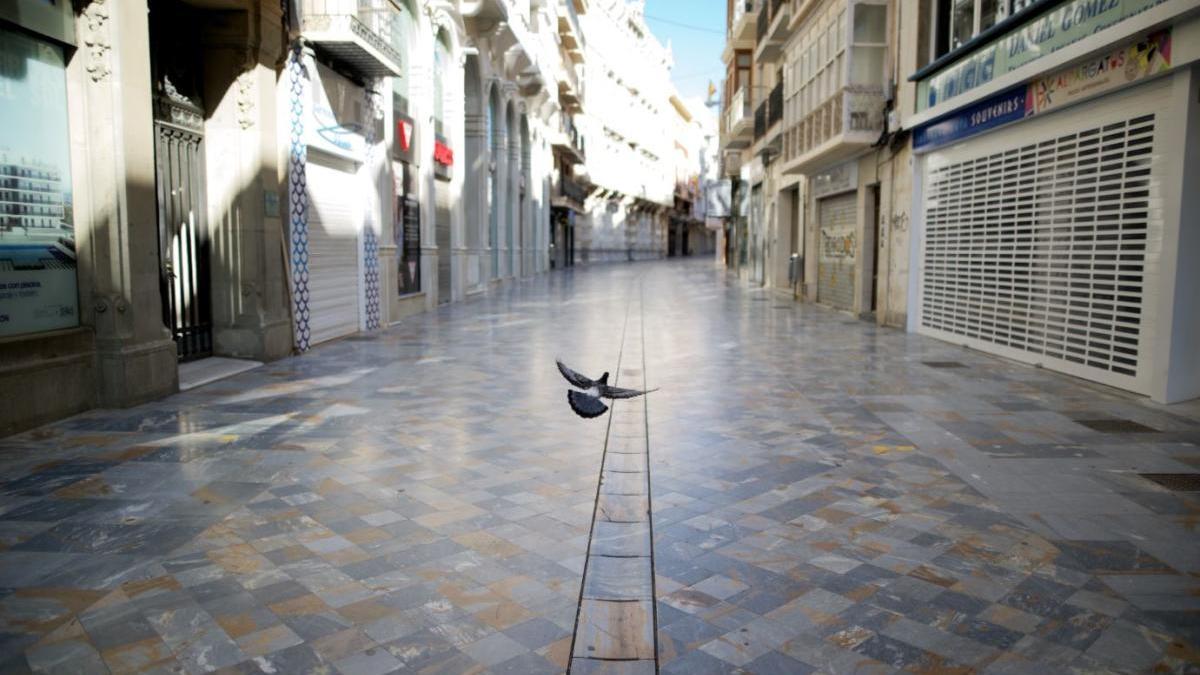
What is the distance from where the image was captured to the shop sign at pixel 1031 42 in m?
8.20

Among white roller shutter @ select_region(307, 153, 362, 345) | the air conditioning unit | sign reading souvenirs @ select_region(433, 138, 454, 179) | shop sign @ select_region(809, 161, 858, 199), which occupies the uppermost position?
the air conditioning unit

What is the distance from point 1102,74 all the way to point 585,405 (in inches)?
247

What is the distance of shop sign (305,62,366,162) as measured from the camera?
11.5 meters

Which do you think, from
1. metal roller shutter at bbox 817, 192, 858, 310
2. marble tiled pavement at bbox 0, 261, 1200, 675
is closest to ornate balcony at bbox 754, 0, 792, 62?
metal roller shutter at bbox 817, 192, 858, 310

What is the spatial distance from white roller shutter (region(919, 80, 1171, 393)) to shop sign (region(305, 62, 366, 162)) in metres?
9.09

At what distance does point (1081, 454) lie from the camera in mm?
5828

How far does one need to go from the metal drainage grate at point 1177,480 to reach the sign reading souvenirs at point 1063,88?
4.15 metres

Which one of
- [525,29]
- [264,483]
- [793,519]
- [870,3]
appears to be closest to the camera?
[793,519]

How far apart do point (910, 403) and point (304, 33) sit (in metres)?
8.78

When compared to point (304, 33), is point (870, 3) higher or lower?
higher

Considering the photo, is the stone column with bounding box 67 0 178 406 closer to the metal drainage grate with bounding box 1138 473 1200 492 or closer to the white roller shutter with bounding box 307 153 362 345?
the white roller shutter with bounding box 307 153 362 345

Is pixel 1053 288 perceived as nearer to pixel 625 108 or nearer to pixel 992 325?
pixel 992 325

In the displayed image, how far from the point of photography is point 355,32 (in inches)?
443

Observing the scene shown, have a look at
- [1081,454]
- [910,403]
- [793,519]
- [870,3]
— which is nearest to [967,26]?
[870,3]
